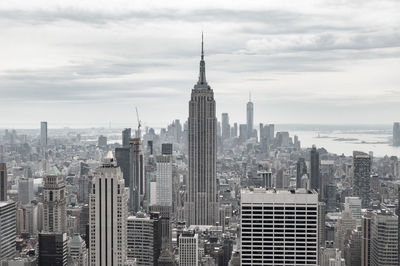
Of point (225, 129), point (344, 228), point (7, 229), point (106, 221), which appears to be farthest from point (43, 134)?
point (225, 129)

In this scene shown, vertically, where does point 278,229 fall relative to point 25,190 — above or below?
above

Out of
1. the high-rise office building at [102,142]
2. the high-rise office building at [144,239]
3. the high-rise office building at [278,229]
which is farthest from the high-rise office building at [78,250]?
the high-rise office building at [278,229]

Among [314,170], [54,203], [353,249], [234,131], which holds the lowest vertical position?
[353,249]

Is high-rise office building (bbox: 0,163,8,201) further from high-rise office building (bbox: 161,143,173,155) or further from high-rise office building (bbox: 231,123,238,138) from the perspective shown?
high-rise office building (bbox: 231,123,238,138)

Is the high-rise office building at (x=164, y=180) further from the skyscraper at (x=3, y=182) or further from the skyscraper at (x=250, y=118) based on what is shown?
the skyscraper at (x=3, y=182)

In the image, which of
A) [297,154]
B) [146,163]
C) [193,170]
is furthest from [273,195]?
[193,170]

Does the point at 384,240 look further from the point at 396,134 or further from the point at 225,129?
the point at 225,129

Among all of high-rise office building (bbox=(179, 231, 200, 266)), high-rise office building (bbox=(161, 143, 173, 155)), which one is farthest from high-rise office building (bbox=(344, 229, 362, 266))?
high-rise office building (bbox=(161, 143, 173, 155))
